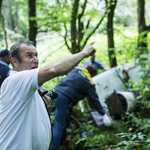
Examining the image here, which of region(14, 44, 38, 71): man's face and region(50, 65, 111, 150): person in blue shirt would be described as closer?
region(14, 44, 38, 71): man's face

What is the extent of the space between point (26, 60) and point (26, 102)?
46 cm

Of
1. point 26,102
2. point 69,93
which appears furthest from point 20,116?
point 69,93

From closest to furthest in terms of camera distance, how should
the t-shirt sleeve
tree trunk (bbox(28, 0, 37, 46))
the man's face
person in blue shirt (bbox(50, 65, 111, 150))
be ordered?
the t-shirt sleeve, the man's face, person in blue shirt (bbox(50, 65, 111, 150)), tree trunk (bbox(28, 0, 37, 46))

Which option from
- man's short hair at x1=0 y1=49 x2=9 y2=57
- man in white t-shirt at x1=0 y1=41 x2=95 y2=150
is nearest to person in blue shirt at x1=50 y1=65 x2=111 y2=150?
man's short hair at x1=0 y1=49 x2=9 y2=57

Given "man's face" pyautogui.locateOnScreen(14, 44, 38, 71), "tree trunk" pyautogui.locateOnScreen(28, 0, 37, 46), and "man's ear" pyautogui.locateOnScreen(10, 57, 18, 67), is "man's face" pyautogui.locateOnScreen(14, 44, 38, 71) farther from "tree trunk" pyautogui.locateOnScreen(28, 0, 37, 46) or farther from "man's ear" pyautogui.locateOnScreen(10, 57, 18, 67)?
"tree trunk" pyautogui.locateOnScreen(28, 0, 37, 46)

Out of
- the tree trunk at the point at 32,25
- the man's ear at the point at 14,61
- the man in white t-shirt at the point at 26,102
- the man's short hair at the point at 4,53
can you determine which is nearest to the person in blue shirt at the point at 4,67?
the man's short hair at the point at 4,53

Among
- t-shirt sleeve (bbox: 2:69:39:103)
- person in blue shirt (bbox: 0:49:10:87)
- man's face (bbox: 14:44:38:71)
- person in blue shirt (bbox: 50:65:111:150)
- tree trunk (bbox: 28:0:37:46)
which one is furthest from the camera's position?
tree trunk (bbox: 28:0:37:46)

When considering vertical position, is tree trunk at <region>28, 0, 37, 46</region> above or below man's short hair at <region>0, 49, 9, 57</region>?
above

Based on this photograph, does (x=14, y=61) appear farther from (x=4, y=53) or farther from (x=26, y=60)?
(x=4, y=53)

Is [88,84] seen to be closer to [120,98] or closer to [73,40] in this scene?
[120,98]

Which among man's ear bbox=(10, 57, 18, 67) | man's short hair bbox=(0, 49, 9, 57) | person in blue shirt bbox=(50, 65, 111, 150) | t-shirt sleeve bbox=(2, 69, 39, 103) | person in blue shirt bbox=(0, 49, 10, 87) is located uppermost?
man's ear bbox=(10, 57, 18, 67)

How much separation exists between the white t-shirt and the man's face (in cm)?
28

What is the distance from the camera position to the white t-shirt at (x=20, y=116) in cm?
254

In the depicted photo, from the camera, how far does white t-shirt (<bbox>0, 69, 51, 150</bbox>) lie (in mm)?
2535
